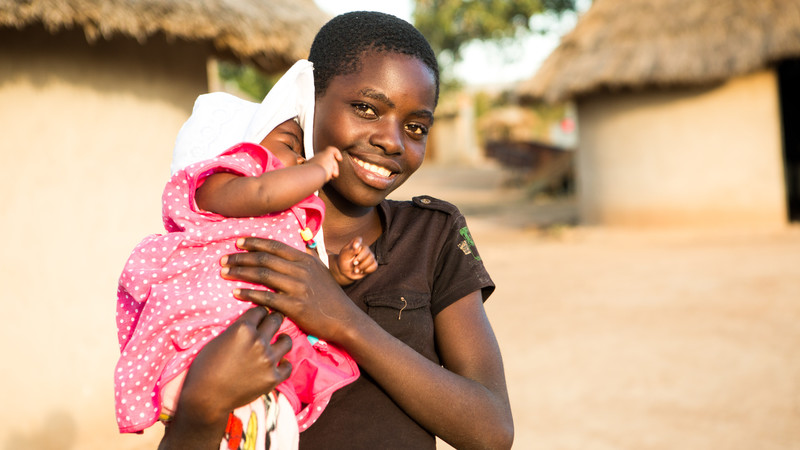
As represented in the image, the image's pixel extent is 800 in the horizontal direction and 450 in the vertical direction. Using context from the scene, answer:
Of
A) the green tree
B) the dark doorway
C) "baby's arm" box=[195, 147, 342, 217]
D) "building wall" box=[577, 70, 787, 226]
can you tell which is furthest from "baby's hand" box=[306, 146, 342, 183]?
the green tree

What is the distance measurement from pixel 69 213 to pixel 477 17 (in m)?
17.0

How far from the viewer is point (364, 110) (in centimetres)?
158

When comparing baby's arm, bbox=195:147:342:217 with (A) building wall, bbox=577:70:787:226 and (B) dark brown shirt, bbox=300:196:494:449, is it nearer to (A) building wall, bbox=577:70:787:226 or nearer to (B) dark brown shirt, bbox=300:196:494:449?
(B) dark brown shirt, bbox=300:196:494:449

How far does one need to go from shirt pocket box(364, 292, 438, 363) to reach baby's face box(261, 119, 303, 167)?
36cm

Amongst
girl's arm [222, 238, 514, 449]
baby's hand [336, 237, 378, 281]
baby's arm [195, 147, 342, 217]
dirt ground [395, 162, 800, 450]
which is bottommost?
dirt ground [395, 162, 800, 450]

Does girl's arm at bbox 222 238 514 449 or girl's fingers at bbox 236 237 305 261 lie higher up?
girl's fingers at bbox 236 237 305 261

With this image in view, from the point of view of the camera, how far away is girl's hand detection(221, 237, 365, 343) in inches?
54.4

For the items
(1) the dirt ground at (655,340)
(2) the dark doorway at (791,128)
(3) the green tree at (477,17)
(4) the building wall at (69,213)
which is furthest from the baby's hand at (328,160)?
(3) the green tree at (477,17)

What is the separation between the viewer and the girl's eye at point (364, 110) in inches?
62.2

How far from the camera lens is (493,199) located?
18312mm

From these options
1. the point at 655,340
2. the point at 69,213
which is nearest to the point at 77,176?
the point at 69,213

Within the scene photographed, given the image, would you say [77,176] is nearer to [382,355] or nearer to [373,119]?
[373,119]

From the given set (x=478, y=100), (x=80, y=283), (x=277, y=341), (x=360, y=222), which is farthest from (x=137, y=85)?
(x=478, y=100)

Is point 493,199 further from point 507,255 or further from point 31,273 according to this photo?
point 31,273
